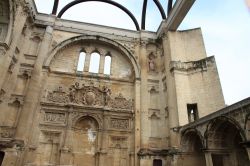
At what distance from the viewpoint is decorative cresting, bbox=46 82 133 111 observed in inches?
586

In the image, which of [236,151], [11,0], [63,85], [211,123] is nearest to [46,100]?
[63,85]

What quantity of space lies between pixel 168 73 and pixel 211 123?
19.1 feet

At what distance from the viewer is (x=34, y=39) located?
52.9 feet

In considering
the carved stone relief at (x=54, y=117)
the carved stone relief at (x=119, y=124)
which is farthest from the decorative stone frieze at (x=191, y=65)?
the carved stone relief at (x=54, y=117)

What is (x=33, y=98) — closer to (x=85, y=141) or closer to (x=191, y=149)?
(x=85, y=141)

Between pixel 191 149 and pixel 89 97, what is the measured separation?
7.48 meters

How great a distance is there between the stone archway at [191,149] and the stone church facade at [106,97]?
6 centimetres

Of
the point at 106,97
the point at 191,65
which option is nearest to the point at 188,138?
the point at 191,65

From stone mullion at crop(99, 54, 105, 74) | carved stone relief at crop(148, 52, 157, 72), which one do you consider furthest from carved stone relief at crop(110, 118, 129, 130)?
carved stone relief at crop(148, 52, 157, 72)

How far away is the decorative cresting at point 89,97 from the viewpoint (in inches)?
586

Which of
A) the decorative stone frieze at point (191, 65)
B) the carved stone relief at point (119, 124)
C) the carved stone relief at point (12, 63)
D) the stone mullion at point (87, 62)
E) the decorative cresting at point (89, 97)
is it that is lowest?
the carved stone relief at point (119, 124)

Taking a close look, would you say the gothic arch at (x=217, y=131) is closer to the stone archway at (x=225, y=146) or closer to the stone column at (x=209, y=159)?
the stone archway at (x=225, y=146)

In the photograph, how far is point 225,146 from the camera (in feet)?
35.8

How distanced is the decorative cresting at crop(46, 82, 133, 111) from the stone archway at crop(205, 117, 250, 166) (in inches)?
250
